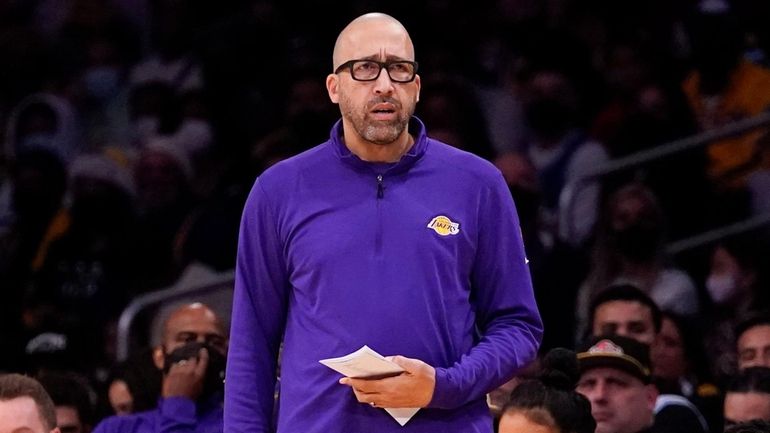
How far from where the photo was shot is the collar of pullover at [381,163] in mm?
4535

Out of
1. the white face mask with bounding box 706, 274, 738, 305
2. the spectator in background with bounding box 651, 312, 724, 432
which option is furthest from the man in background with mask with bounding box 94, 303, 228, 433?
the white face mask with bounding box 706, 274, 738, 305

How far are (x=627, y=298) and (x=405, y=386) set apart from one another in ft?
10.5

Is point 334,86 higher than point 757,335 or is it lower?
higher

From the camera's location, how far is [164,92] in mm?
11688

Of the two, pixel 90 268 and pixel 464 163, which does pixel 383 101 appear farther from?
pixel 90 268

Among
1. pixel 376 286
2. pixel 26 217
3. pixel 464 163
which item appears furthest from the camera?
pixel 26 217

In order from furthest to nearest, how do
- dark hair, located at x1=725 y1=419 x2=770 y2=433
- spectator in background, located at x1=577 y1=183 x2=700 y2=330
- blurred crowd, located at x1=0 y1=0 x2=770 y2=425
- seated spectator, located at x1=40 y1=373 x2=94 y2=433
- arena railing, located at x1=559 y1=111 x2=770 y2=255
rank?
arena railing, located at x1=559 y1=111 x2=770 y2=255, blurred crowd, located at x1=0 y1=0 x2=770 y2=425, spectator in background, located at x1=577 y1=183 x2=700 y2=330, seated spectator, located at x1=40 y1=373 x2=94 y2=433, dark hair, located at x1=725 y1=419 x2=770 y2=433

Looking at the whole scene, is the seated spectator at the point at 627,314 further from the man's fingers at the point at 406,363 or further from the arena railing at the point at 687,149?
the man's fingers at the point at 406,363

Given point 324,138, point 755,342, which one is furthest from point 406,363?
point 324,138

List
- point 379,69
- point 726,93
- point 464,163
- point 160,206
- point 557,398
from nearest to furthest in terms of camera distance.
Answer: point 379,69
point 464,163
point 557,398
point 726,93
point 160,206

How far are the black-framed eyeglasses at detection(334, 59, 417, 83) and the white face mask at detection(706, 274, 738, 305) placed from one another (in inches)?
180

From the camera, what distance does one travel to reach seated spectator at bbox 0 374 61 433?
5191 mm

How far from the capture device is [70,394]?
7148mm

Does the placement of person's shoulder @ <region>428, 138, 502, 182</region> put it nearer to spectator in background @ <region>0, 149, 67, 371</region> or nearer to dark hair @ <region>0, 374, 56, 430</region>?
dark hair @ <region>0, 374, 56, 430</region>
